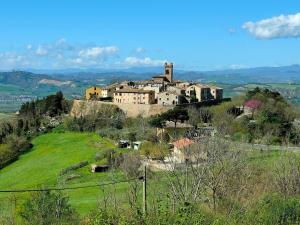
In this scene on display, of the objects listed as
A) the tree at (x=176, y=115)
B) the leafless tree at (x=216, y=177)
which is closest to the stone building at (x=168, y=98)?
the tree at (x=176, y=115)

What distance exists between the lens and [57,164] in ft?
180

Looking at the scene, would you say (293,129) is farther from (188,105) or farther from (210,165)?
(210,165)

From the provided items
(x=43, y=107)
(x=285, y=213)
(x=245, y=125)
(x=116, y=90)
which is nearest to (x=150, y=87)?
(x=116, y=90)

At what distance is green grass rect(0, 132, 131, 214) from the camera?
41247mm

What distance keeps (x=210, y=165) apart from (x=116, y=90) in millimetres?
53444

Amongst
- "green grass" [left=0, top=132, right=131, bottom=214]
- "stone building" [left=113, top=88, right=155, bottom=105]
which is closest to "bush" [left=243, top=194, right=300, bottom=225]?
"green grass" [left=0, top=132, right=131, bottom=214]

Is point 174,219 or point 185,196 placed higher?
point 174,219

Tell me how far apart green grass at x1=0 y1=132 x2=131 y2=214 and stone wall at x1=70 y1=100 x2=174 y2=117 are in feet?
24.2

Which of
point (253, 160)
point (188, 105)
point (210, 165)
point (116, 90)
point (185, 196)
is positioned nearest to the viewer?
point (185, 196)

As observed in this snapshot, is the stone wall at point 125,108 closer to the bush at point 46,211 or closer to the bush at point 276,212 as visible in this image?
the bush at point 46,211

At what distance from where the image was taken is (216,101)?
74.7m

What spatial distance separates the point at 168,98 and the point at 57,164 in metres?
21.5

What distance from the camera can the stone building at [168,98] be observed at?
7012 cm

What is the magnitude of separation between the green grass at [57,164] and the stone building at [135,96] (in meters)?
10.5
